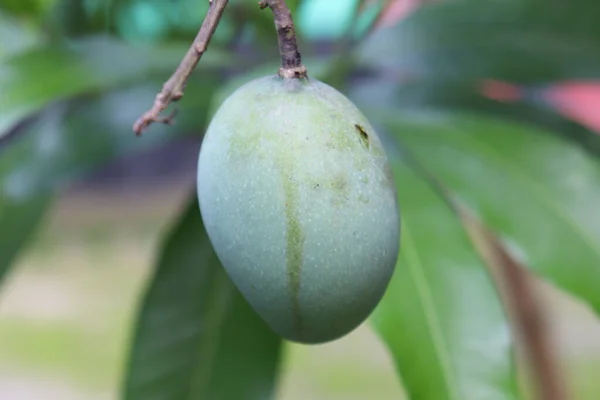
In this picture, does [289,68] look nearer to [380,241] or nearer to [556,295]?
[380,241]

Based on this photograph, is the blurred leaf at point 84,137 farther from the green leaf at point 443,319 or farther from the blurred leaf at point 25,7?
the green leaf at point 443,319

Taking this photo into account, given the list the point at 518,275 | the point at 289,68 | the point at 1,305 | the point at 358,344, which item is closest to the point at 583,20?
the point at 518,275

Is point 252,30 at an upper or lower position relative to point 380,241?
upper

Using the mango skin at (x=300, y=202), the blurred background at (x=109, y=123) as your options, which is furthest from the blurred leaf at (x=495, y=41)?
the mango skin at (x=300, y=202)

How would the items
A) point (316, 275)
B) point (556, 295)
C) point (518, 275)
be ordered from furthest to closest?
point (556, 295) → point (518, 275) → point (316, 275)

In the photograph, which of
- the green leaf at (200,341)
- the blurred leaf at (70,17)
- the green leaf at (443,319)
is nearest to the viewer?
the green leaf at (443,319)

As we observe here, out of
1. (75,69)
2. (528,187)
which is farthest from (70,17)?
(528,187)

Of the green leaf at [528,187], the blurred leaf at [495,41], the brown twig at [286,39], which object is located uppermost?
the blurred leaf at [495,41]
